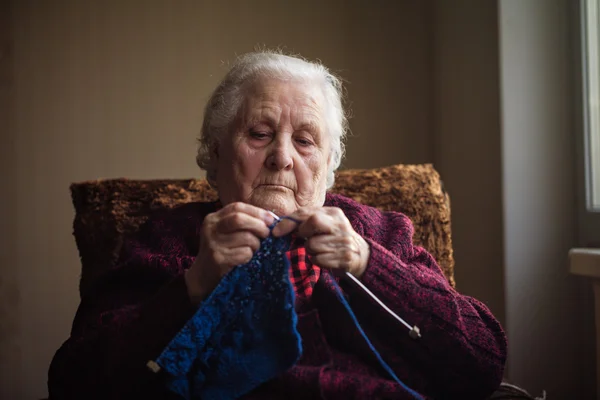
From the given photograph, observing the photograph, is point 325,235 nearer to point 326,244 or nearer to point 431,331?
point 326,244

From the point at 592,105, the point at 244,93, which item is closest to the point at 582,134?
the point at 592,105

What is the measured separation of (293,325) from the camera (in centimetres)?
83

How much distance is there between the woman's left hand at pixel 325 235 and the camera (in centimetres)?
87

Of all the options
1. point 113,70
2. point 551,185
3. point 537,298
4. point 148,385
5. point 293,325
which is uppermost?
point 113,70

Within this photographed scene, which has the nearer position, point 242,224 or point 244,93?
point 242,224

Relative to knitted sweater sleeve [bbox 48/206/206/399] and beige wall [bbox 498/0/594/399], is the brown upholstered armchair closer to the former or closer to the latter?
knitted sweater sleeve [bbox 48/206/206/399]

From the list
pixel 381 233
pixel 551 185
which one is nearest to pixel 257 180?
pixel 381 233

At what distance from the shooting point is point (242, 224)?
84 centimetres

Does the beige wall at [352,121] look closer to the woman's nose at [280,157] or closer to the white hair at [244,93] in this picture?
the white hair at [244,93]

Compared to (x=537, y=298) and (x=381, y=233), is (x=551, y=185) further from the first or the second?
(x=381, y=233)

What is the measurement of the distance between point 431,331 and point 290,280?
31 cm

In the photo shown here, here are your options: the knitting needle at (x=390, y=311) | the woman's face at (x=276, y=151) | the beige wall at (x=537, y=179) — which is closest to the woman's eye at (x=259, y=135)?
the woman's face at (x=276, y=151)

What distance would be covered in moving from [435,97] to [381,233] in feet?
4.49

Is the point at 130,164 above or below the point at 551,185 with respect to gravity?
above
